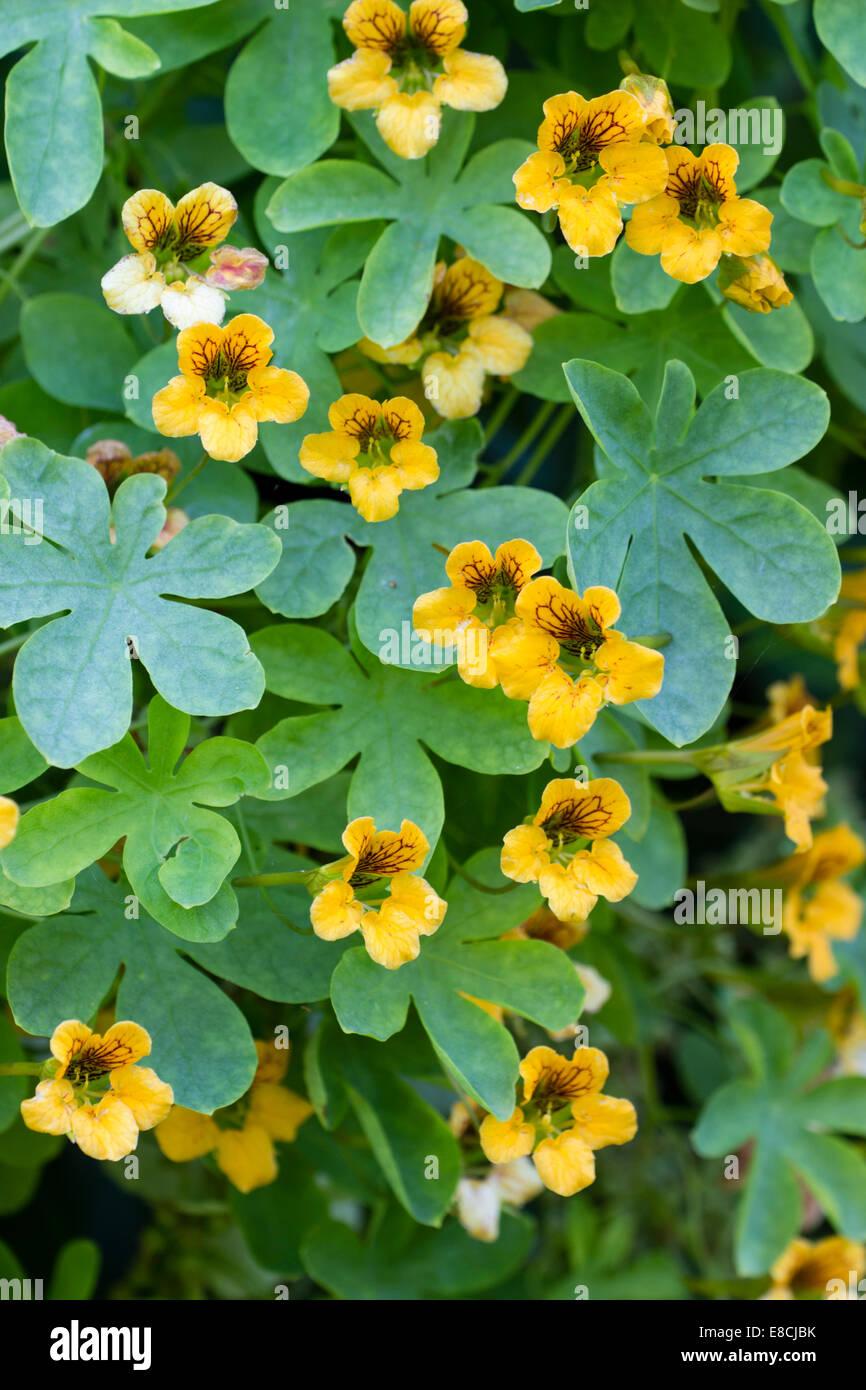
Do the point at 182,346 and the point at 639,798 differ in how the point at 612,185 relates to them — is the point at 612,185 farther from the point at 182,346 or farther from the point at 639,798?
the point at 639,798

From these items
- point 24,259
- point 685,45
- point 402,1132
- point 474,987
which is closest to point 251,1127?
point 402,1132

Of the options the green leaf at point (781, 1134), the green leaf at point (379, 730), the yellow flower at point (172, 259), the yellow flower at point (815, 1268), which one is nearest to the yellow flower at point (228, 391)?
the yellow flower at point (172, 259)

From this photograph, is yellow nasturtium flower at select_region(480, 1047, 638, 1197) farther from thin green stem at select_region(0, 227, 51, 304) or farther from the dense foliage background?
thin green stem at select_region(0, 227, 51, 304)

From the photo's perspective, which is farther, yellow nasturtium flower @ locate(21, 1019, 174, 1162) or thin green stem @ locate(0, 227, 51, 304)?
thin green stem @ locate(0, 227, 51, 304)

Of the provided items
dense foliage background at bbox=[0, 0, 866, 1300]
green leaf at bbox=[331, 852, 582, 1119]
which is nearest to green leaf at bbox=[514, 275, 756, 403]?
dense foliage background at bbox=[0, 0, 866, 1300]

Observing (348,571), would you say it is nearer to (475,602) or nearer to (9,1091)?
(475,602)

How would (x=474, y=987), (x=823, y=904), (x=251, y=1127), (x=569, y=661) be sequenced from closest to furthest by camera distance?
1. (x=569, y=661)
2. (x=474, y=987)
3. (x=251, y=1127)
4. (x=823, y=904)
